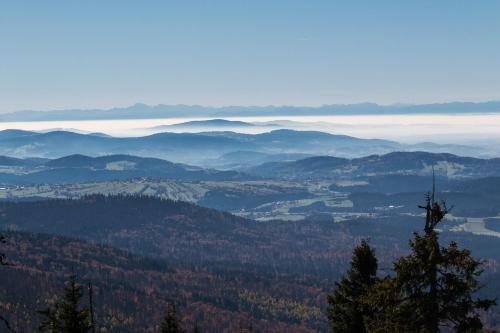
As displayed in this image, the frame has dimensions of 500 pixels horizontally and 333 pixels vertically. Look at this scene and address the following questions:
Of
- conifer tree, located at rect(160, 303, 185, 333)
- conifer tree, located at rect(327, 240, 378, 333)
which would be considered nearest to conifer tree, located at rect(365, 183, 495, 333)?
conifer tree, located at rect(327, 240, 378, 333)

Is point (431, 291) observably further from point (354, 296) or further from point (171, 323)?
point (171, 323)

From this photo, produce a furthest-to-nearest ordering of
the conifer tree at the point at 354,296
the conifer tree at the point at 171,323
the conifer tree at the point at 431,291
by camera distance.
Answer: the conifer tree at the point at 171,323
the conifer tree at the point at 354,296
the conifer tree at the point at 431,291

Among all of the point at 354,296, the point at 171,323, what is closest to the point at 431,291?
the point at 354,296

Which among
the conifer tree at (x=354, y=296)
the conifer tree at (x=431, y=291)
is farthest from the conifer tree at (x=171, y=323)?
the conifer tree at (x=431, y=291)

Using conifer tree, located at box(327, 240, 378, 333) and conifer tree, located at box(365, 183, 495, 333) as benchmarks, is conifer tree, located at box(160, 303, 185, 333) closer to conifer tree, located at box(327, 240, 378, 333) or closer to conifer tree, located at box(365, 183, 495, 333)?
conifer tree, located at box(327, 240, 378, 333)

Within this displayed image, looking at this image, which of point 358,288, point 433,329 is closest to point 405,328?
point 433,329

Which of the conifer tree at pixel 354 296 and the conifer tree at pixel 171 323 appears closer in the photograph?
the conifer tree at pixel 354 296

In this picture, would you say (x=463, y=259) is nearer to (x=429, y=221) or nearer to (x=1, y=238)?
(x=429, y=221)

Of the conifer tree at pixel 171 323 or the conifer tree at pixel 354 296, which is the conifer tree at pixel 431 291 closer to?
the conifer tree at pixel 354 296

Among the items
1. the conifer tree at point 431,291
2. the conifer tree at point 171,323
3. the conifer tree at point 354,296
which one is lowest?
the conifer tree at point 171,323
